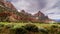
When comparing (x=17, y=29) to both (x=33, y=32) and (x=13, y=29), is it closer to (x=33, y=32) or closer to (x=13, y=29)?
(x=13, y=29)

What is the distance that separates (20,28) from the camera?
25.4m

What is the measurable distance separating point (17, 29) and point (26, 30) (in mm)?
1327

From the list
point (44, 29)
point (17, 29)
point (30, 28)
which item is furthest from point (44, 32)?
point (17, 29)

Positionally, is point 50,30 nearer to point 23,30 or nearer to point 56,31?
point 56,31

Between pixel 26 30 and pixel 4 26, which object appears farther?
pixel 4 26

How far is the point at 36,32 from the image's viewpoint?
2577 cm

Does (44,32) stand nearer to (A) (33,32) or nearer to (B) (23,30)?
(A) (33,32)

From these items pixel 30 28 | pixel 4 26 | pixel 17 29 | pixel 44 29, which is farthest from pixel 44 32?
pixel 4 26

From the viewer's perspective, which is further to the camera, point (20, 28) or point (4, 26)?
point (4, 26)

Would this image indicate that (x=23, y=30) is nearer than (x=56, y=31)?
Yes

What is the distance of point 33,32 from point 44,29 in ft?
6.18

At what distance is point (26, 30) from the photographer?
82.9 feet

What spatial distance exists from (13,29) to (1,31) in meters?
1.81

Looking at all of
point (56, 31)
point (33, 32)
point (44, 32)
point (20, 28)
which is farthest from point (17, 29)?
point (56, 31)
